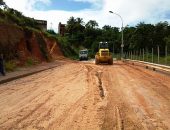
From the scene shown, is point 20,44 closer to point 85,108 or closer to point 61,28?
point 85,108

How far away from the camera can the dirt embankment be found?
36000 millimetres

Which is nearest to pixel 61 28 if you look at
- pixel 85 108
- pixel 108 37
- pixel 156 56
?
pixel 108 37

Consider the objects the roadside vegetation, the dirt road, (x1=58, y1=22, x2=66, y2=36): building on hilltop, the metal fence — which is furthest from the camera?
(x1=58, y1=22, x2=66, y2=36): building on hilltop

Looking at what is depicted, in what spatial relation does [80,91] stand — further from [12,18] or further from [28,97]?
[12,18]

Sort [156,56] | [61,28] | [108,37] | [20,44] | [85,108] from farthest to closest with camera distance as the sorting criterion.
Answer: [61,28], [108,37], [156,56], [20,44], [85,108]

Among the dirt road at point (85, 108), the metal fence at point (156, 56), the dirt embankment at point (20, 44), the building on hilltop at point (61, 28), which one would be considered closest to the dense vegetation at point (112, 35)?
the building on hilltop at point (61, 28)

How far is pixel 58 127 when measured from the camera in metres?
9.90

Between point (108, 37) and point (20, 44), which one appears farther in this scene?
point (108, 37)

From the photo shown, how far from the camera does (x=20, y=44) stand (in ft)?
141

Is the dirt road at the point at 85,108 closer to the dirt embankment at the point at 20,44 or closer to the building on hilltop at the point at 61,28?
the dirt embankment at the point at 20,44

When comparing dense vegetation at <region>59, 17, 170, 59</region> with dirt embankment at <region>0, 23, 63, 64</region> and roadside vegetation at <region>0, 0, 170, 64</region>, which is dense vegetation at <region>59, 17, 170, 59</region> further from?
dirt embankment at <region>0, 23, 63, 64</region>

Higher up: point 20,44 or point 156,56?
point 20,44

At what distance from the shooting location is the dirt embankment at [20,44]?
36.0 meters

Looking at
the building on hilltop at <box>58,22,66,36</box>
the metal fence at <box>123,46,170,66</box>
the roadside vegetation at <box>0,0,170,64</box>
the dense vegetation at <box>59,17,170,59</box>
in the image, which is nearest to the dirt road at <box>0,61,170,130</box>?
the metal fence at <box>123,46,170,66</box>
